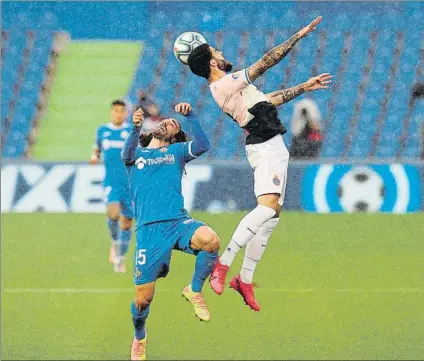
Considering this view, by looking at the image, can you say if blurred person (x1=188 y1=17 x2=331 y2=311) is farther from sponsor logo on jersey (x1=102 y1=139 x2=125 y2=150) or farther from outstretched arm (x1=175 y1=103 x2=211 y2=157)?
sponsor logo on jersey (x1=102 y1=139 x2=125 y2=150)

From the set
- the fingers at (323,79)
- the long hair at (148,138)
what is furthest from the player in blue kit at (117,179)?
the fingers at (323,79)

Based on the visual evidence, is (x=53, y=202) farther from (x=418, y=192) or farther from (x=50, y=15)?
(x=50, y=15)

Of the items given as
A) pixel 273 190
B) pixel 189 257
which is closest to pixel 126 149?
pixel 273 190

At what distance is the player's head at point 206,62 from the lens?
905 centimetres

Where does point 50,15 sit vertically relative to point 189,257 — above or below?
above

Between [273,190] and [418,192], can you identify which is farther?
[418,192]

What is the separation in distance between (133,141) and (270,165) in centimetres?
115

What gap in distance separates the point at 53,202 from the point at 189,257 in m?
3.78

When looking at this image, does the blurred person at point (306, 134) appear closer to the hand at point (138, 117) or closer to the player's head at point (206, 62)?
the player's head at point (206, 62)

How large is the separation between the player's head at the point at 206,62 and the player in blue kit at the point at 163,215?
1.59ft

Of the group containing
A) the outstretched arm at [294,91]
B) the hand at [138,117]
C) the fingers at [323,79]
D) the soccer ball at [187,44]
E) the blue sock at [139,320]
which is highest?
the soccer ball at [187,44]

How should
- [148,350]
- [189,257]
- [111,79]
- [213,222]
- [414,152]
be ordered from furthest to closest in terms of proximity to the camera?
1. [111,79]
2. [414,152]
3. [213,222]
4. [189,257]
5. [148,350]

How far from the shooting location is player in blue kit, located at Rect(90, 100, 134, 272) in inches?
539

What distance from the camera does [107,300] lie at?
12281 millimetres
